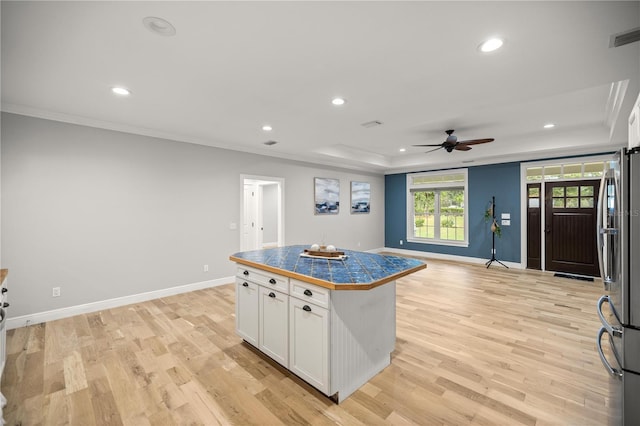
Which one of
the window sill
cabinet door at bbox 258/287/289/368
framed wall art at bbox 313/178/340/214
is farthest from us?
the window sill

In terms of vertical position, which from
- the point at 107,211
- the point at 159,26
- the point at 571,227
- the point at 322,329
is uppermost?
the point at 159,26

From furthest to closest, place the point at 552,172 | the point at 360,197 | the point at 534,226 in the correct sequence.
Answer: the point at 360,197
the point at 534,226
the point at 552,172

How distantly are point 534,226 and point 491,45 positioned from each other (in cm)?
565

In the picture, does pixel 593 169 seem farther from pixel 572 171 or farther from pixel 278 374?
pixel 278 374

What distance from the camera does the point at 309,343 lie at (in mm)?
2102

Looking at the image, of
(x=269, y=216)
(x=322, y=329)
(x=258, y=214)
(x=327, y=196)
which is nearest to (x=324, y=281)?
(x=322, y=329)

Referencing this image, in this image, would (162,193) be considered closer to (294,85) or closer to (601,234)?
(294,85)

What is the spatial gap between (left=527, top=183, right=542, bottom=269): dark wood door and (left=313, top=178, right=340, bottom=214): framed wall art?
4.36 m

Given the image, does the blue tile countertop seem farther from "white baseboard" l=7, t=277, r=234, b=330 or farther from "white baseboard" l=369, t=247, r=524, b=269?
"white baseboard" l=369, t=247, r=524, b=269

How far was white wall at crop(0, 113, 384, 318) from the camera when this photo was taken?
10.8ft

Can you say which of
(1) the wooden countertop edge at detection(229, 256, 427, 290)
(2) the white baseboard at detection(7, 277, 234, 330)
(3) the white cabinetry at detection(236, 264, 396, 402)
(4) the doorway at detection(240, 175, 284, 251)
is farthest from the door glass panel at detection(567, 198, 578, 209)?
(2) the white baseboard at detection(7, 277, 234, 330)

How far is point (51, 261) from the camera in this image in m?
3.48

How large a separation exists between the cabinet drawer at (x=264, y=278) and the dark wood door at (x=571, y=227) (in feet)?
21.0

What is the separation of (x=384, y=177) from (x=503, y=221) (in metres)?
3.52
